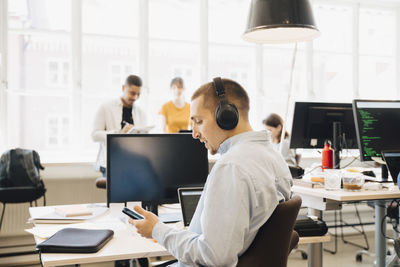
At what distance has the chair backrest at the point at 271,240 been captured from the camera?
1.04 metres

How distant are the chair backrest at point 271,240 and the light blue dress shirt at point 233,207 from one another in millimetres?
16

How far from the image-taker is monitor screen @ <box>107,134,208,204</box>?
1756mm

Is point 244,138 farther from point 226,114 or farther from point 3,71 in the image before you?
point 3,71

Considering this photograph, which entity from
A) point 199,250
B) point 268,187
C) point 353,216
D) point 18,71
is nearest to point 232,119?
point 268,187

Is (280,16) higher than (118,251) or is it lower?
higher

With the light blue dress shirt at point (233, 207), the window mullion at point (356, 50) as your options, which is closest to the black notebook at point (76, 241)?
the light blue dress shirt at point (233, 207)

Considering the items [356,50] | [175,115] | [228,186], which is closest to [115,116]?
[175,115]

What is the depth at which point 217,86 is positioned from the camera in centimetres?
118

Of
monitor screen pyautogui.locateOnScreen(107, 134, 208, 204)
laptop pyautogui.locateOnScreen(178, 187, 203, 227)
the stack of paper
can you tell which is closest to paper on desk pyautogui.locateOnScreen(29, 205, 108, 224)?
the stack of paper

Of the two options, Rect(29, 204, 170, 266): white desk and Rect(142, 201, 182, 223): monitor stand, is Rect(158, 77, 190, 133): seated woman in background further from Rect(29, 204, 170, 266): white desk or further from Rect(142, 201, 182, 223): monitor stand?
Rect(29, 204, 170, 266): white desk

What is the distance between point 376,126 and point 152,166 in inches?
55.8

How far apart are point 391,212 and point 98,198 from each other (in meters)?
2.61

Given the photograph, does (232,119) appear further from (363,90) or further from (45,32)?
(363,90)

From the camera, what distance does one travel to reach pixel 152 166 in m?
1.82
